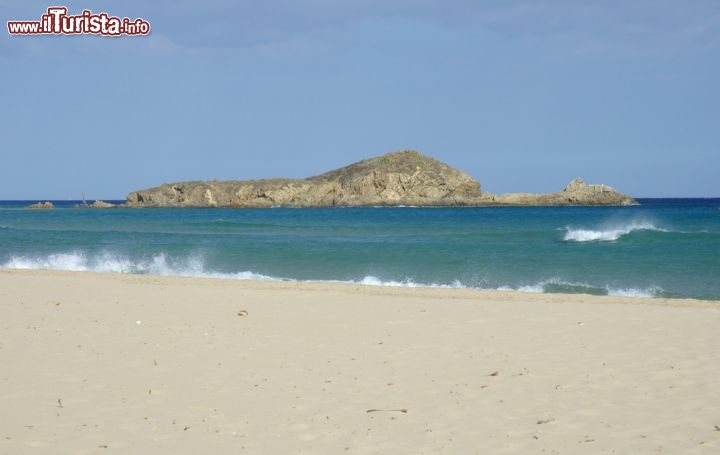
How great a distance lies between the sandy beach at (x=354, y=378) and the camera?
5.76 metres

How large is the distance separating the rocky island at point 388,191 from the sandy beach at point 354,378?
11604 cm

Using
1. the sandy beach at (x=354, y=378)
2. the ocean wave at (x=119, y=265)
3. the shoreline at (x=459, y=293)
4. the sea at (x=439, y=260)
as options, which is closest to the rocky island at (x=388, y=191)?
the sea at (x=439, y=260)

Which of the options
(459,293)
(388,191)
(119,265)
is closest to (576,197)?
(388,191)

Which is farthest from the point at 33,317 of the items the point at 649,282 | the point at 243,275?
the point at 649,282

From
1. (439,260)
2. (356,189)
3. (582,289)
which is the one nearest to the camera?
(582,289)

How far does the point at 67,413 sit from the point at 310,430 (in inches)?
80.1

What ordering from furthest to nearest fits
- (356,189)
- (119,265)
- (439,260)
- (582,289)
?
(356,189)
(439,260)
(119,265)
(582,289)

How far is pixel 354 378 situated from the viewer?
7637 millimetres

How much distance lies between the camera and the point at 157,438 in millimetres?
5723

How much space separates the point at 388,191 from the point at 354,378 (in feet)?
403

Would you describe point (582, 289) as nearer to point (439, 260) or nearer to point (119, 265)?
point (439, 260)

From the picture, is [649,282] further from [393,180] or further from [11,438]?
[393,180]

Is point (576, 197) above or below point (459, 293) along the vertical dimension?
above

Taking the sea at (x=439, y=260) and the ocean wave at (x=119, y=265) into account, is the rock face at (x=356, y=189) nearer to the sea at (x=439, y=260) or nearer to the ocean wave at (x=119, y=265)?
the sea at (x=439, y=260)
